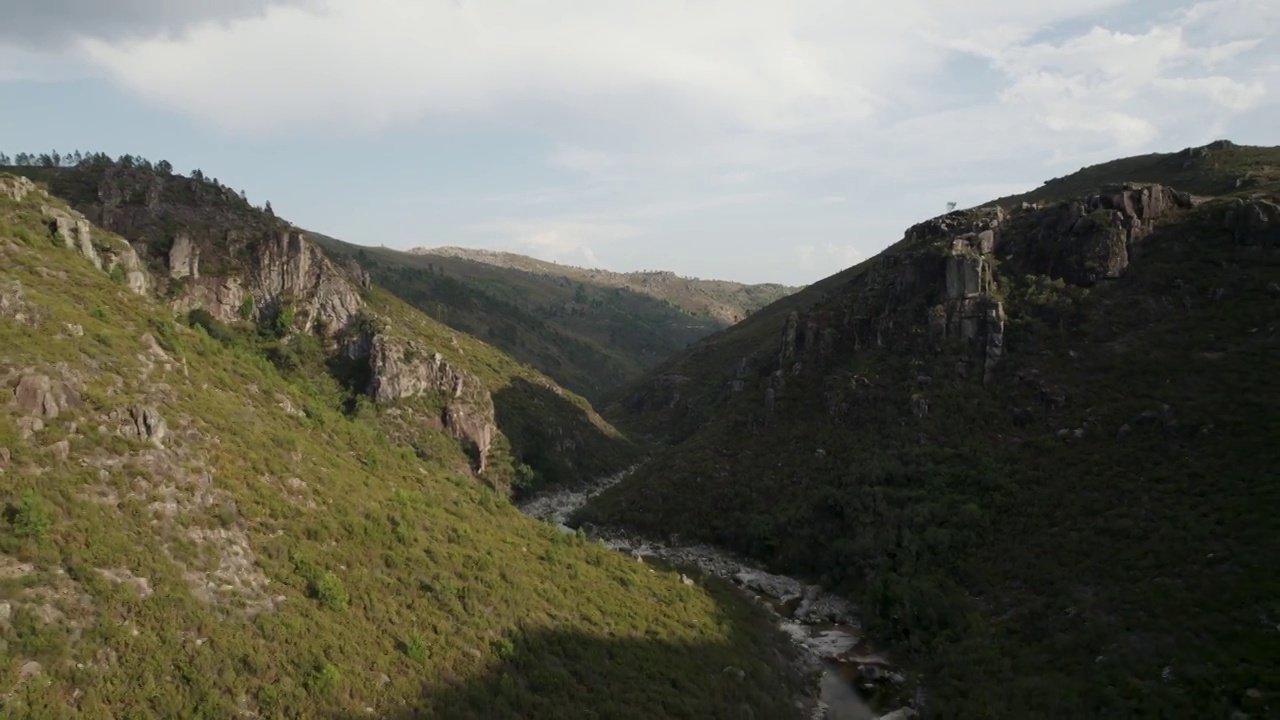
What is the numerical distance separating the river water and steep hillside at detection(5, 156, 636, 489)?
21985mm

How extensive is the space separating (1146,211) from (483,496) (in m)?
75.7

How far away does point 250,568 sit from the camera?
28203 mm

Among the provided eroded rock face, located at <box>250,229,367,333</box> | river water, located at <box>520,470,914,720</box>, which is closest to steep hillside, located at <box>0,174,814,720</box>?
river water, located at <box>520,470,914,720</box>

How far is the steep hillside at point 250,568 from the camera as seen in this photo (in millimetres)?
22109

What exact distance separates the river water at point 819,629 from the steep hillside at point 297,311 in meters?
22.0

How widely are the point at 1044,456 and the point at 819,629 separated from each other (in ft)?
82.6

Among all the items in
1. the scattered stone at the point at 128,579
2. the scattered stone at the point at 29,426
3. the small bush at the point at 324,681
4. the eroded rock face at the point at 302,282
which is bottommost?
the small bush at the point at 324,681

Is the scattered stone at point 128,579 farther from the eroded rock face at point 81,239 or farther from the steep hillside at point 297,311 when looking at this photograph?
the steep hillside at point 297,311

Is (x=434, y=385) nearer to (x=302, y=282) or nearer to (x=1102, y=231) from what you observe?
(x=302, y=282)

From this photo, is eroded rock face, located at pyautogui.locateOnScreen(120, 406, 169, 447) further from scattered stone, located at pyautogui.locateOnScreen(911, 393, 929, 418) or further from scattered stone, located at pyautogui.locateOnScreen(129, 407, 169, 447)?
Result: scattered stone, located at pyautogui.locateOnScreen(911, 393, 929, 418)

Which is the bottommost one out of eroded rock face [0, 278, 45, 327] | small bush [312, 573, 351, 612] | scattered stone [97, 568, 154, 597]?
small bush [312, 573, 351, 612]

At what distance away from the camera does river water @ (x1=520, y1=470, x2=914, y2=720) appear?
139ft

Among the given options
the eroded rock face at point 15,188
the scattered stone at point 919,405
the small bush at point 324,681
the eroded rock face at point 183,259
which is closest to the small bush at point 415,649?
the small bush at point 324,681

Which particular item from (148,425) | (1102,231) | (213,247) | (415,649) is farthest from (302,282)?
(1102,231)
